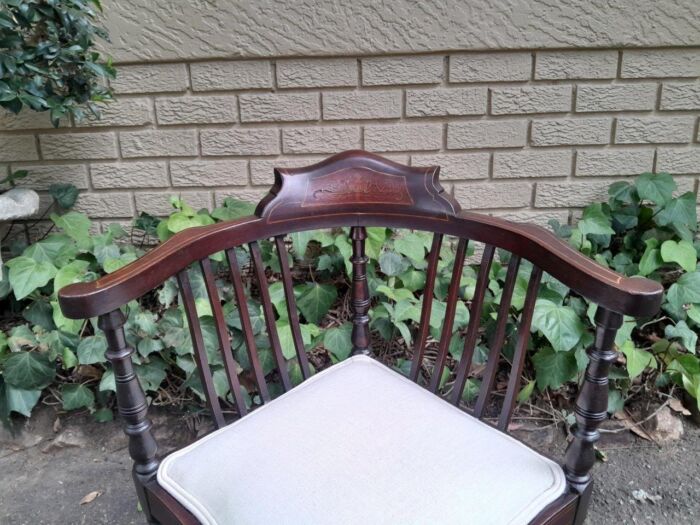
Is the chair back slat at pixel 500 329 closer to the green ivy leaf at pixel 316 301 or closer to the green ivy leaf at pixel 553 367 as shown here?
the green ivy leaf at pixel 553 367

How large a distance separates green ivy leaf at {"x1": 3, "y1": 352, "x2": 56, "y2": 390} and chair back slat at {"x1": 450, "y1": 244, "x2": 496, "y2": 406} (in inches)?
50.0

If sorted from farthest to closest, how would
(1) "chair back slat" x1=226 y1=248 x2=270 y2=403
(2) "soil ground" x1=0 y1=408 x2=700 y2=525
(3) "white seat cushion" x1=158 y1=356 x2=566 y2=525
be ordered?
(2) "soil ground" x1=0 y1=408 x2=700 y2=525 < (1) "chair back slat" x1=226 y1=248 x2=270 y2=403 < (3) "white seat cushion" x1=158 y1=356 x2=566 y2=525

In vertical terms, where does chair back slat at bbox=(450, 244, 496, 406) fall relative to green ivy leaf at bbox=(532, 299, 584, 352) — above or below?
above

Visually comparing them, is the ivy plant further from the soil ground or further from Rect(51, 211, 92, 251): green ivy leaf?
the soil ground

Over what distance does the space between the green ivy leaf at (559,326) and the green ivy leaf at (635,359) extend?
20 centimetres

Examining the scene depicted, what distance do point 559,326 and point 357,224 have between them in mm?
717

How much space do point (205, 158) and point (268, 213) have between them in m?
0.88

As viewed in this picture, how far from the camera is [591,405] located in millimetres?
859

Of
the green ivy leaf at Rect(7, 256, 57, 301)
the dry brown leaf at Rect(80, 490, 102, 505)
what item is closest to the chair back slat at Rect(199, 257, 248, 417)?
the dry brown leaf at Rect(80, 490, 102, 505)

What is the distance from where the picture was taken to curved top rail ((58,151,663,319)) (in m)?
0.81

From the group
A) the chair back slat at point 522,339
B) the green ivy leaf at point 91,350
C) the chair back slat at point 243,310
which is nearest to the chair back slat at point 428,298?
the chair back slat at point 522,339

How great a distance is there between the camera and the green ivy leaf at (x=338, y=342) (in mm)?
1604

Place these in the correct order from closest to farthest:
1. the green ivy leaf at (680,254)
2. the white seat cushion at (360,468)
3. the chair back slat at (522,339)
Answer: the white seat cushion at (360,468) → the chair back slat at (522,339) → the green ivy leaf at (680,254)

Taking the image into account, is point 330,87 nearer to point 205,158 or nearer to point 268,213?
point 205,158
